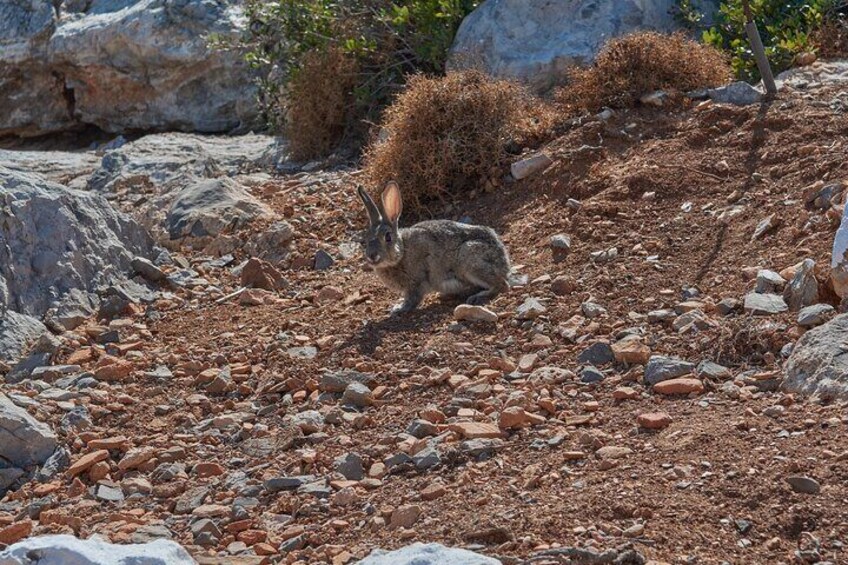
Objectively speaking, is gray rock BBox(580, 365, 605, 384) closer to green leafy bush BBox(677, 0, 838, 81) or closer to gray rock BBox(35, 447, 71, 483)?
gray rock BBox(35, 447, 71, 483)

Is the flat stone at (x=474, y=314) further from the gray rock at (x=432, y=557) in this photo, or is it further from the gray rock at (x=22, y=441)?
the gray rock at (x=432, y=557)

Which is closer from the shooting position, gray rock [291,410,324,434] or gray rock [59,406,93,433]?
gray rock [291,410,324,434]

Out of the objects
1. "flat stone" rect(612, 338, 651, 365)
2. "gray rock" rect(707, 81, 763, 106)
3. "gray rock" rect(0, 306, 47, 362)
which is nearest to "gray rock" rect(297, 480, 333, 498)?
"flat stone" rect(612, 338, 651, 365)

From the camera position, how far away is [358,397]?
23.7 feet

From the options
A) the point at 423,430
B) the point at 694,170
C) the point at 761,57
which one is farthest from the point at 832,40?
the point at 423,430

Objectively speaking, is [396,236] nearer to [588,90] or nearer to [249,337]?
[249,337]

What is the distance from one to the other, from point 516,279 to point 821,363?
2.74 meters

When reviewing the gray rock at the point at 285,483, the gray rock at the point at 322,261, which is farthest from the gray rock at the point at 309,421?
the gray rock at the point at 322,261

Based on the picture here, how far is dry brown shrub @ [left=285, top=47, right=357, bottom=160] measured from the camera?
502 inches

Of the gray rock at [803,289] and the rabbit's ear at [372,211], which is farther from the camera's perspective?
the rabbit's ear at [372,211]

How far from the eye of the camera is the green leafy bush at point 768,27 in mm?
11211

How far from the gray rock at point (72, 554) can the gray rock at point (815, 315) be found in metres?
3.64

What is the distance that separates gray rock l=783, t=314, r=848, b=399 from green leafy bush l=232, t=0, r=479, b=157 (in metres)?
6.56

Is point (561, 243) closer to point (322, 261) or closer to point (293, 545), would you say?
point (322, 261)
